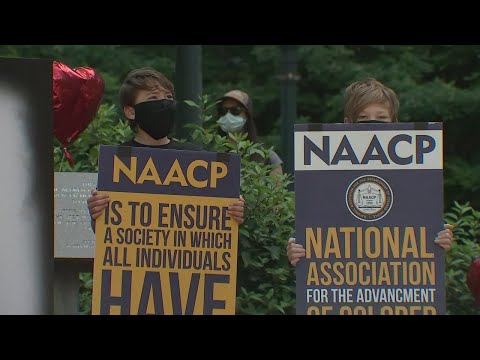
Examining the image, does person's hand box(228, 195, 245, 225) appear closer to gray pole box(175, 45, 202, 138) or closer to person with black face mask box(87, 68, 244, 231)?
person with black face mask box(87, 68, 244, 231)

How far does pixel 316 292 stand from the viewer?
488cm

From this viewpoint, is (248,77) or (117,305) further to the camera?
(248,77)

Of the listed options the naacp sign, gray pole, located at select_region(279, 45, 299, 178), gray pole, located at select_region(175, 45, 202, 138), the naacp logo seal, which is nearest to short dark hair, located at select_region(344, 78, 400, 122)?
the naacp sign

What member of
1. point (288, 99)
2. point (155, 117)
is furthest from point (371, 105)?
point (288, 99)

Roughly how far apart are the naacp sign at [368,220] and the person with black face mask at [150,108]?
0.65m

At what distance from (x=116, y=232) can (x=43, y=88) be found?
65 centimetres

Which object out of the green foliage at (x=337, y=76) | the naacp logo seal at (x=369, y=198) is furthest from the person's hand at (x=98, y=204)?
the green foliage at (x=337, y=76)

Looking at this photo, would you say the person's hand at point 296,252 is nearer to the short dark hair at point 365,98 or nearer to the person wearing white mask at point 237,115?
the short dark hair at point 365,98

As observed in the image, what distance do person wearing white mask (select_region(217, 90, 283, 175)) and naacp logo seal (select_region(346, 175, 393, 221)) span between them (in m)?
2.03

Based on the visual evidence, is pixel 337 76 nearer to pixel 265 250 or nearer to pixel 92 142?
pixel 92 142

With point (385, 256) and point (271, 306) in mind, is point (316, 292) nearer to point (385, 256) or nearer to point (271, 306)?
point (385, 256)

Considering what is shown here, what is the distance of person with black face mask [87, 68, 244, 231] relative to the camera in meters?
5.25

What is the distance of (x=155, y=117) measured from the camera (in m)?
5.24

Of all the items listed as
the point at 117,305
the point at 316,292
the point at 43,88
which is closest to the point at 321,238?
the point at 316,292
